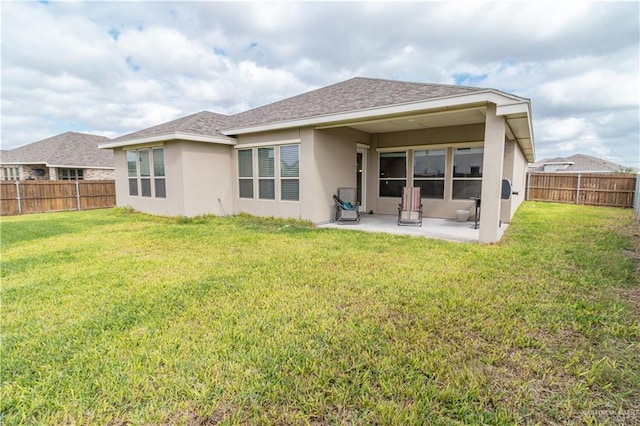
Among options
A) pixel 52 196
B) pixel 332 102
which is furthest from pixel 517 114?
pixel 52 196

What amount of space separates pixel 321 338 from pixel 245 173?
27.3ft

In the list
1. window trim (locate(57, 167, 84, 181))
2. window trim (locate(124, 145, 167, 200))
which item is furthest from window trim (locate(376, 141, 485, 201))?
window trim (locate(57, 167, 84, 181))

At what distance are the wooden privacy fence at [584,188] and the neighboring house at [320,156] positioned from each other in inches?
329

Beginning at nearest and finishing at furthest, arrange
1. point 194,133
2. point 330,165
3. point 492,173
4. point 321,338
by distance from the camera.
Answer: point 321,338
point 492,173
point 330,165
point 194,133

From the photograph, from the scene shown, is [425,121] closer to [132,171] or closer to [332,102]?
[332,102]

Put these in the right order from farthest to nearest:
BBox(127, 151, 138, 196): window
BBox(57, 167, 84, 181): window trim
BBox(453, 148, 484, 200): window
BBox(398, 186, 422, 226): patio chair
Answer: BBox(57, 167, 84, 181): window trim, BBox(127, 151, 138, 196): window, BBox(453, 148, 484, 200): window, BBox(398, 186, 422, 226): patio chair

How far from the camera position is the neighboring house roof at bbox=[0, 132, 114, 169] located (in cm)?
1917

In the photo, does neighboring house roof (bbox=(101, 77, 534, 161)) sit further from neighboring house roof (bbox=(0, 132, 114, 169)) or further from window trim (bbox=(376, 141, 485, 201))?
neighboring house roof (bbox=(0, 132, 114, 169))

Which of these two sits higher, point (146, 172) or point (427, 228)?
point (146, 172)

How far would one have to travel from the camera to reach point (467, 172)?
9.49 metres

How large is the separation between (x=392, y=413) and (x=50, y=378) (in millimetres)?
2364

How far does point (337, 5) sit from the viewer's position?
820 centimetres

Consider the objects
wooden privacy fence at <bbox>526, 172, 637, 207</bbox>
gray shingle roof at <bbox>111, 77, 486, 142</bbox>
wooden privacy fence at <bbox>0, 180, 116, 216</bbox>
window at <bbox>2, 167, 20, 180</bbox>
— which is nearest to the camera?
gray shingle roof at <bbox>111, 77, 486, 142</bbox>

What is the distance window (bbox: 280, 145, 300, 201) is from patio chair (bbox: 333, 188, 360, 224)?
1.21 m
